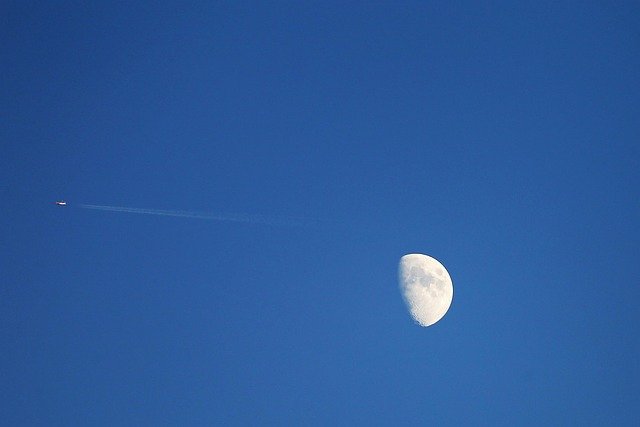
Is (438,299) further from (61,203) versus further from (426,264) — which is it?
(61,203)

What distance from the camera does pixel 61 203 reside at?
153 ft

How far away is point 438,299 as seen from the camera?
42312 mm

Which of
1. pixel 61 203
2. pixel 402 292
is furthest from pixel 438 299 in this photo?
pixel 61 203

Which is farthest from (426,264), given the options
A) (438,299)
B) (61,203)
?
(61,203)

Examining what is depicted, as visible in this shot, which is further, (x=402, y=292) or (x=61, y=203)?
(x=61, y=203)

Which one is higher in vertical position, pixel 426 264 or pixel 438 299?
pixel 426 264

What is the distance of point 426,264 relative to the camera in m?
43.7

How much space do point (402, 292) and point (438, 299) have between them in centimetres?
362

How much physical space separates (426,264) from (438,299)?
11.9ft

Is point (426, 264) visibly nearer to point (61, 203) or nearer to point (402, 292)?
point (402, 292)

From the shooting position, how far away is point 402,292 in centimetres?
4219

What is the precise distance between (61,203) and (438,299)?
40940mm

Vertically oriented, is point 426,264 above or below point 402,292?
above

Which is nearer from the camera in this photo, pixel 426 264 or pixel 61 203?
pixel 426 264
